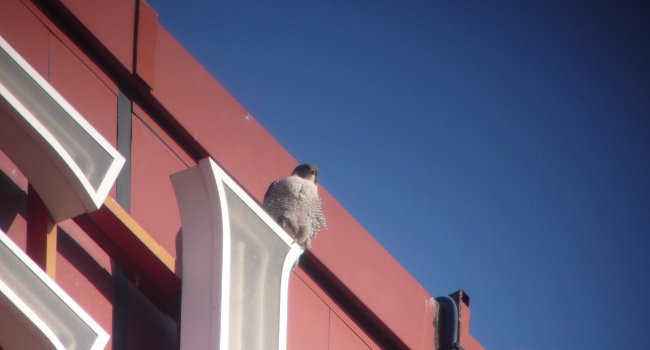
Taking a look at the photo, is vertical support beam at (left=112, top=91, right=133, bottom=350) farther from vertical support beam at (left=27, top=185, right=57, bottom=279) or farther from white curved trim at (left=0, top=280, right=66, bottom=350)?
white curved trim at (left=0, top=280, right=66, bottom=350)

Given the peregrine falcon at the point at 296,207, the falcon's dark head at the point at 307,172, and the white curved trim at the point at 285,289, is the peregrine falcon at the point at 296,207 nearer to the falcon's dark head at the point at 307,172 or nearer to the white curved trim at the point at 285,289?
the falcon's dark head at the point at 307,172

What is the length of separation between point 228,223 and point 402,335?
2.28 m

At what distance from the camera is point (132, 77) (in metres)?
7.02

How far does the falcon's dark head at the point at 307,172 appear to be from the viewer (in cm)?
752

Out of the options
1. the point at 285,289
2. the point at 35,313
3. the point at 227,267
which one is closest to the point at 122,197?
the point at 227,267

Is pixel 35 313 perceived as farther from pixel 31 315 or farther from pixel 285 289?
pixel 285 289

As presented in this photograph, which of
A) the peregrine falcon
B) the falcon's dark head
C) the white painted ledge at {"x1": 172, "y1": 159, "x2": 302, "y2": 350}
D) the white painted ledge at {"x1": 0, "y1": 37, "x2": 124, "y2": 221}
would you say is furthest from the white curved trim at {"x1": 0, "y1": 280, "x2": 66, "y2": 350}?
the falcon's dark head

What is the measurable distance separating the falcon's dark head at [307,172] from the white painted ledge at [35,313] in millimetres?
2307

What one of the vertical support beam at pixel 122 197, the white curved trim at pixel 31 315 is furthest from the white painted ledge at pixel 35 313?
the vertical support beam at pixel 122 197

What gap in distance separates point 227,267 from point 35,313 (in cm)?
108

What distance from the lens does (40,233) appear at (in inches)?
232

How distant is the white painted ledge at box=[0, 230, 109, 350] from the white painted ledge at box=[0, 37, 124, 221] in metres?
0.40

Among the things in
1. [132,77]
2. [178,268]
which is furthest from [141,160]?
[178,268]

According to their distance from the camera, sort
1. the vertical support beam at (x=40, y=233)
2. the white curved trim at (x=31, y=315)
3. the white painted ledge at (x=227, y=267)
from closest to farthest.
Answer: the white curved trim at (x=31, y=315) < the vertical support beam at (x=40, y=233) < the white painted ledge at (x=227, y=267)
